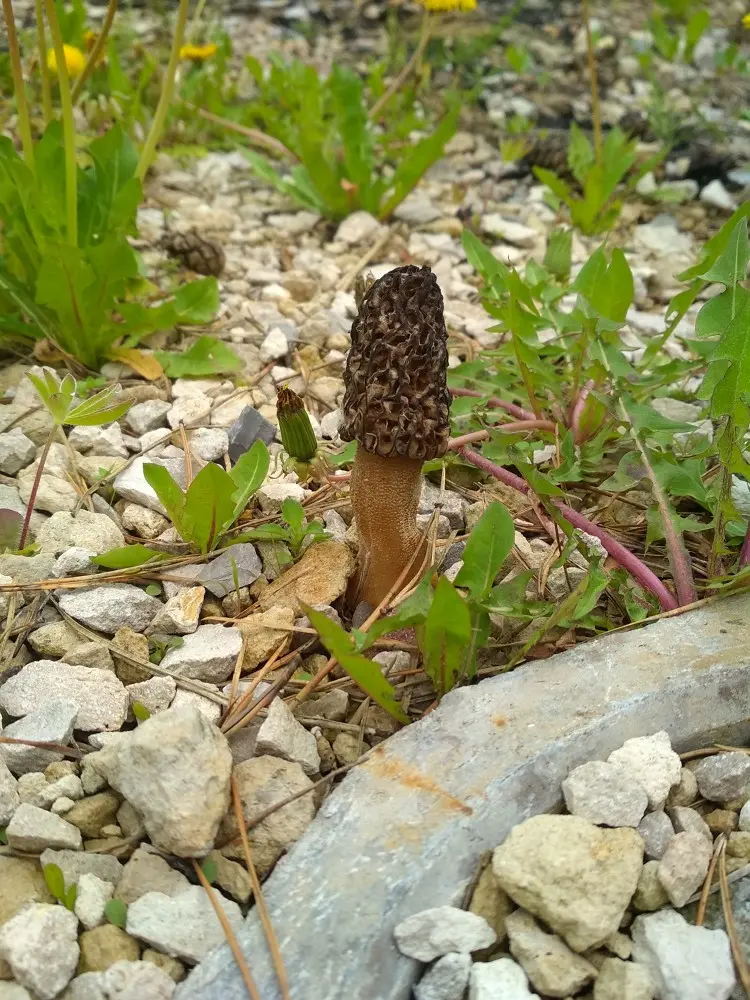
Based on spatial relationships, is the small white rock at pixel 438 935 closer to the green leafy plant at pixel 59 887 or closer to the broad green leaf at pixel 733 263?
the green leafy plant at pixel 59 887

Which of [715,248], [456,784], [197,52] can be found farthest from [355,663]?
[197,52]

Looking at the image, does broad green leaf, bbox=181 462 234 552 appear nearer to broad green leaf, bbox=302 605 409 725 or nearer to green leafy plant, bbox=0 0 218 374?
broad green leaf, bbox=302 605 409 725

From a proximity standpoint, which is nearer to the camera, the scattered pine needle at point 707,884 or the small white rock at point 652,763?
the scattered pine needle at point 707,884

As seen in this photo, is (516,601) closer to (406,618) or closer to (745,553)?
(406,618)

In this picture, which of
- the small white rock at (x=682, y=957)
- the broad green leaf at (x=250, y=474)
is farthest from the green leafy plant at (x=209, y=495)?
the small white rock at (x=682, y=957)

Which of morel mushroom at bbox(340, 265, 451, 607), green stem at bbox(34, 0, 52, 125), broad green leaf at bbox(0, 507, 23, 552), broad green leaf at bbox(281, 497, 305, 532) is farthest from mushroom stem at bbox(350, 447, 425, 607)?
green stem at bbox(34, 0, 52, 125)

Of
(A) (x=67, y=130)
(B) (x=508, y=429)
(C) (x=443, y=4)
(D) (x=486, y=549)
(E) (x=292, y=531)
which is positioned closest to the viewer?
(D) (x=486, y=549)
